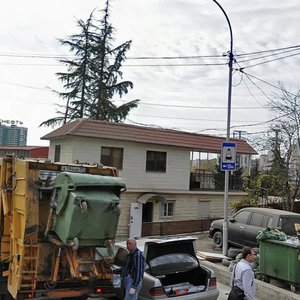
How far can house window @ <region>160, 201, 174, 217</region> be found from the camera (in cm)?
2725

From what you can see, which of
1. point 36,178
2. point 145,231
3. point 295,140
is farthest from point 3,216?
point 295,140

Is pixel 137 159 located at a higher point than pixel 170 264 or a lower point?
higher

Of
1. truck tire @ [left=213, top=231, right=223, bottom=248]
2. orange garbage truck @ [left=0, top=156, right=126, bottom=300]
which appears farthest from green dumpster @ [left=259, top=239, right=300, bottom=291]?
truck tire @ [left=213, top=231, right=223, bottom=248]

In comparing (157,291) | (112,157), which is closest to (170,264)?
(157,291)

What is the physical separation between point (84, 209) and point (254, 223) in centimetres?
985

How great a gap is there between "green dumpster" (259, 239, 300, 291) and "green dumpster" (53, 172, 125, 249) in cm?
476

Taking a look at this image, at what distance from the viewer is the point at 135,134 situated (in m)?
26.2

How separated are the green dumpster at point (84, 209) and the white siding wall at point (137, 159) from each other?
55.1 ft

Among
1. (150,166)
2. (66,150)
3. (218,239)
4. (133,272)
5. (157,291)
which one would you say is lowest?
(218,239)

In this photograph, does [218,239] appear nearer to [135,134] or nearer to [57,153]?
[135,134]

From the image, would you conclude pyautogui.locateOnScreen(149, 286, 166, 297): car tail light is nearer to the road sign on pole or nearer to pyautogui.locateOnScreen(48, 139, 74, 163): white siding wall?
the road sign on pole

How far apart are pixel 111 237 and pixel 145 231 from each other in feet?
54.9

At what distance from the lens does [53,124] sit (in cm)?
3772

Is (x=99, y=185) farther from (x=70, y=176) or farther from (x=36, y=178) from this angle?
(x=36, y=178)
